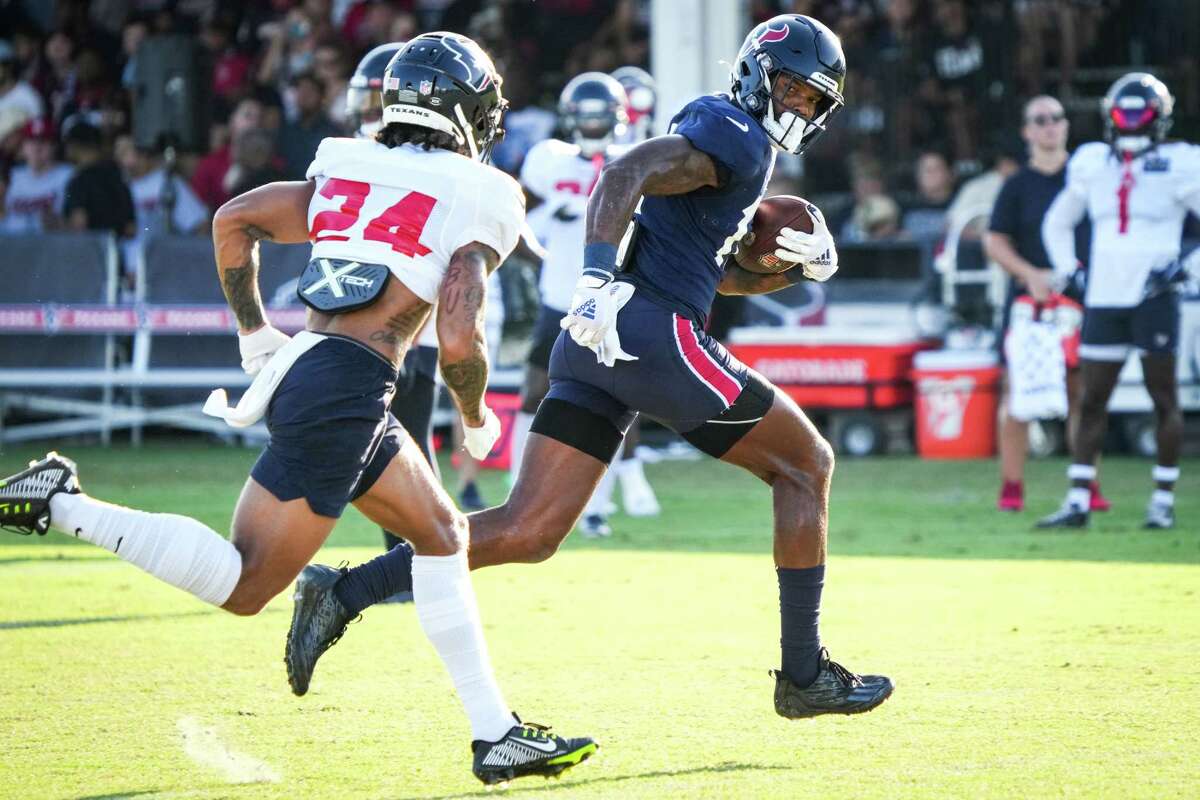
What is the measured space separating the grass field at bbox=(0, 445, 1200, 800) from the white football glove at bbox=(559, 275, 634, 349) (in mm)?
1147

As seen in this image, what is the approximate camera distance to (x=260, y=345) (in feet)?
17.1

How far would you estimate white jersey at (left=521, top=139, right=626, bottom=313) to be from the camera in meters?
9.70

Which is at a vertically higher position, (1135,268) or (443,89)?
(443,89)

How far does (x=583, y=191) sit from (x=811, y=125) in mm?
4528

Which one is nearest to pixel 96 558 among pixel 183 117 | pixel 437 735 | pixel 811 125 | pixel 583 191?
pixel 583 191

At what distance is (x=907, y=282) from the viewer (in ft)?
48.4

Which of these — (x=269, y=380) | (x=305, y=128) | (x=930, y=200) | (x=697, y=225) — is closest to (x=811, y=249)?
(x=697, y=225)

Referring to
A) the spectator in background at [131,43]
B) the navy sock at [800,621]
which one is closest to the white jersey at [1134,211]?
the navy sock at [800,621]

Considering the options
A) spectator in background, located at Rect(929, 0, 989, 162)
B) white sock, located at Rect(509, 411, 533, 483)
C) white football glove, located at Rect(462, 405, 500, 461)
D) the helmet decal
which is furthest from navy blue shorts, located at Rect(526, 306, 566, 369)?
spectator in background, located at Rect(929, 0, 989, 162)

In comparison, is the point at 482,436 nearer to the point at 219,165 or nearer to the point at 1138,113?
the point at 1138,113

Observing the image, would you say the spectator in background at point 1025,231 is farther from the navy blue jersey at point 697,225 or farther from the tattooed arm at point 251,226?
the tattooed arm at point 251,226

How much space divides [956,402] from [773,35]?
8.60 metres

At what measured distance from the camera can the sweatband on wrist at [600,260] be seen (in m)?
4.97

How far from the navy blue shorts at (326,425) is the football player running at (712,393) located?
689 mm
